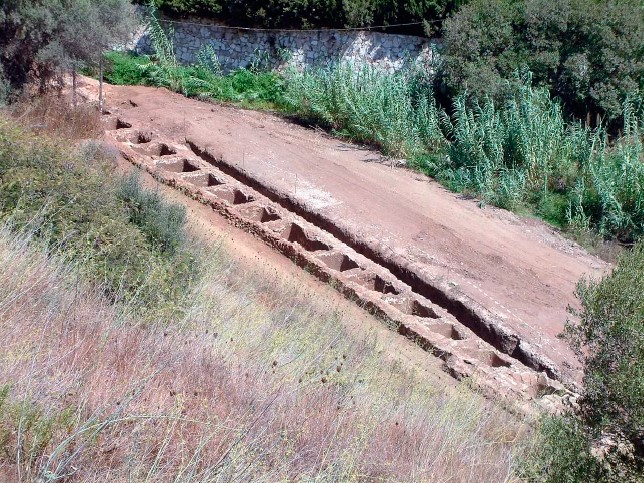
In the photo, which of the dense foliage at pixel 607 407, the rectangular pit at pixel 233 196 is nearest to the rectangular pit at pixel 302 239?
the rectangular pit at pixel 233 196

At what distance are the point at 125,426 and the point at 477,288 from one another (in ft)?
29.8

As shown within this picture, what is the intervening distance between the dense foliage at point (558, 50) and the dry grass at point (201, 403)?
1410 cm

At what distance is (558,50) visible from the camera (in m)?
19.8

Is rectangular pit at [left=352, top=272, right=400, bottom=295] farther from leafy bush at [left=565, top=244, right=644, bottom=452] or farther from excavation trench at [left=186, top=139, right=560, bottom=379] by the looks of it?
leafy bush at [left=565, top=244, right=644, bottom=452]

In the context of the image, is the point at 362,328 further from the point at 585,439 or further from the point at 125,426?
the point at 125,426

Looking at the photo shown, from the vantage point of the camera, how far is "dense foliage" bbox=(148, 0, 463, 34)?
865 inches

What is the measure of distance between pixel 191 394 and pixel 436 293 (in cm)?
777

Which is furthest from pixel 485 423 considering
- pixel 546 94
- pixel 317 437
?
pixel 546 94

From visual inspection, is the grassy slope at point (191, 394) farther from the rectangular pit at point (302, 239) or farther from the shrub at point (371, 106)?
the shrub at point (371, 106)

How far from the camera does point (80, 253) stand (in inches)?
A: 258

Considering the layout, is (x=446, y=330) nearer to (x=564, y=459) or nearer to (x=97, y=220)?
(x=97, y=220)

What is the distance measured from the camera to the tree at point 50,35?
44.9 ft

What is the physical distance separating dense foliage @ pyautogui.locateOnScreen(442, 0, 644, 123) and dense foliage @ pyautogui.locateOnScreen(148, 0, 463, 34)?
1919mm

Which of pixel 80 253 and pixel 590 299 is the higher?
pixel 590 299
